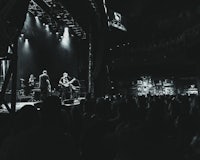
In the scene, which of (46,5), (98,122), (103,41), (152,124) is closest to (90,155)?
(98,122)

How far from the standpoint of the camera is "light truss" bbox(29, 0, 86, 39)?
658 inches

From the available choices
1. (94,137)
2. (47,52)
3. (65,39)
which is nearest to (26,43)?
(47,52)

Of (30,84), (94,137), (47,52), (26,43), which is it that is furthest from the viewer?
(47,52)

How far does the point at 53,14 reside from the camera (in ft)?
58.3

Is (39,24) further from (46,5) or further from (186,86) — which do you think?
(186,86)

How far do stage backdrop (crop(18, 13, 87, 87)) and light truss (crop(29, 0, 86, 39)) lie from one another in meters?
0.50

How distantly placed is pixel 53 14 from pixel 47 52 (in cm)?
421

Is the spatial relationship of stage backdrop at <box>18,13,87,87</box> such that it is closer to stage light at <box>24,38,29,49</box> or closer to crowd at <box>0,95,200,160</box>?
stage light at <box>24,38,29,49</box>

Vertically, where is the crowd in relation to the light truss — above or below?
below

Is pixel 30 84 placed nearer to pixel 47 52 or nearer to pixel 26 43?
pixel 26 43

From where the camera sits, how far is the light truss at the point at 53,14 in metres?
16.7

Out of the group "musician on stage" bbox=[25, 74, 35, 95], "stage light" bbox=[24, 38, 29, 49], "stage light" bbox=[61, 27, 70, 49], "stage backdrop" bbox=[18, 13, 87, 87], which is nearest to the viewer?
"musician on stage" bbox=[25, 74, 35, 95]

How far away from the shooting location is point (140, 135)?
8.47 feet

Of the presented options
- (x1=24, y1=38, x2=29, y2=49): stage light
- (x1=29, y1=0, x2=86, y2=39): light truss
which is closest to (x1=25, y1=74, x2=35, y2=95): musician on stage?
(x1=24, y1=38, x2=29, y2=49): stage light
